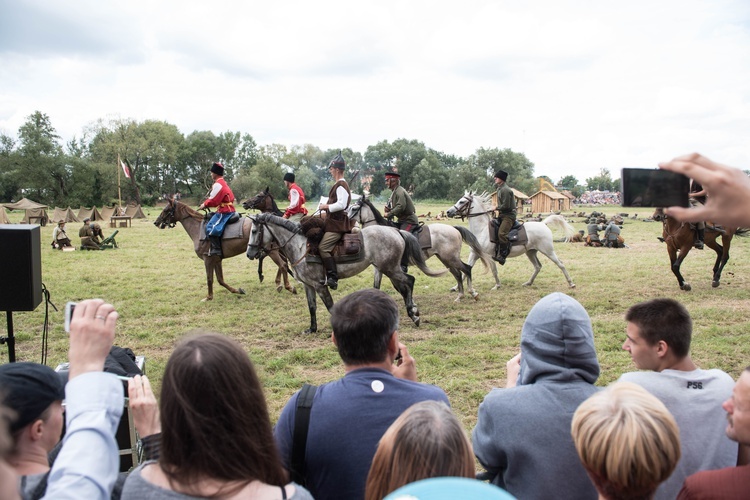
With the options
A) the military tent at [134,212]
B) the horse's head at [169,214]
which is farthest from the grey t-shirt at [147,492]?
the military tent at [134,212]

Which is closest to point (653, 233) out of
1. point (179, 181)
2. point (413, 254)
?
point (413, 254)

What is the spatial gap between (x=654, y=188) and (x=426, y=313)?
23.6ft

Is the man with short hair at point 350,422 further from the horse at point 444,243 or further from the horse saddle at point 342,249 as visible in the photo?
the horse at point 444,243

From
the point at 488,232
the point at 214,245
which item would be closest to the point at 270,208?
the point at 214,245

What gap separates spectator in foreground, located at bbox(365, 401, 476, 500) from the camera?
132cm

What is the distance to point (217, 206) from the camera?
1015cm

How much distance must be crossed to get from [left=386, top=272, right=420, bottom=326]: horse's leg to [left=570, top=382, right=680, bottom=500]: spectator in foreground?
253 inches

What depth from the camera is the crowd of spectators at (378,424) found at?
1.34 meters

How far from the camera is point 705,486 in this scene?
1.58m

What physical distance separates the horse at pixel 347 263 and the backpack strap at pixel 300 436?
5.91m

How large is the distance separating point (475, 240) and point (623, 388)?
8.73 meters

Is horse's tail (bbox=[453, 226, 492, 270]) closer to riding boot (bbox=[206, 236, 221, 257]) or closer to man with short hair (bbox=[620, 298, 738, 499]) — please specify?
riding boot (bbox=[206, 236, 221, 257])

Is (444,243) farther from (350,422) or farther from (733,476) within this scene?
(733,476)

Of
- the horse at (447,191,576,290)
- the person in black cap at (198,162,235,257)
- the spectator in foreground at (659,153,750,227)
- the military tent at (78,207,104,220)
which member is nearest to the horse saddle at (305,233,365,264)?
the person in black cap at (198,162,235,257)
